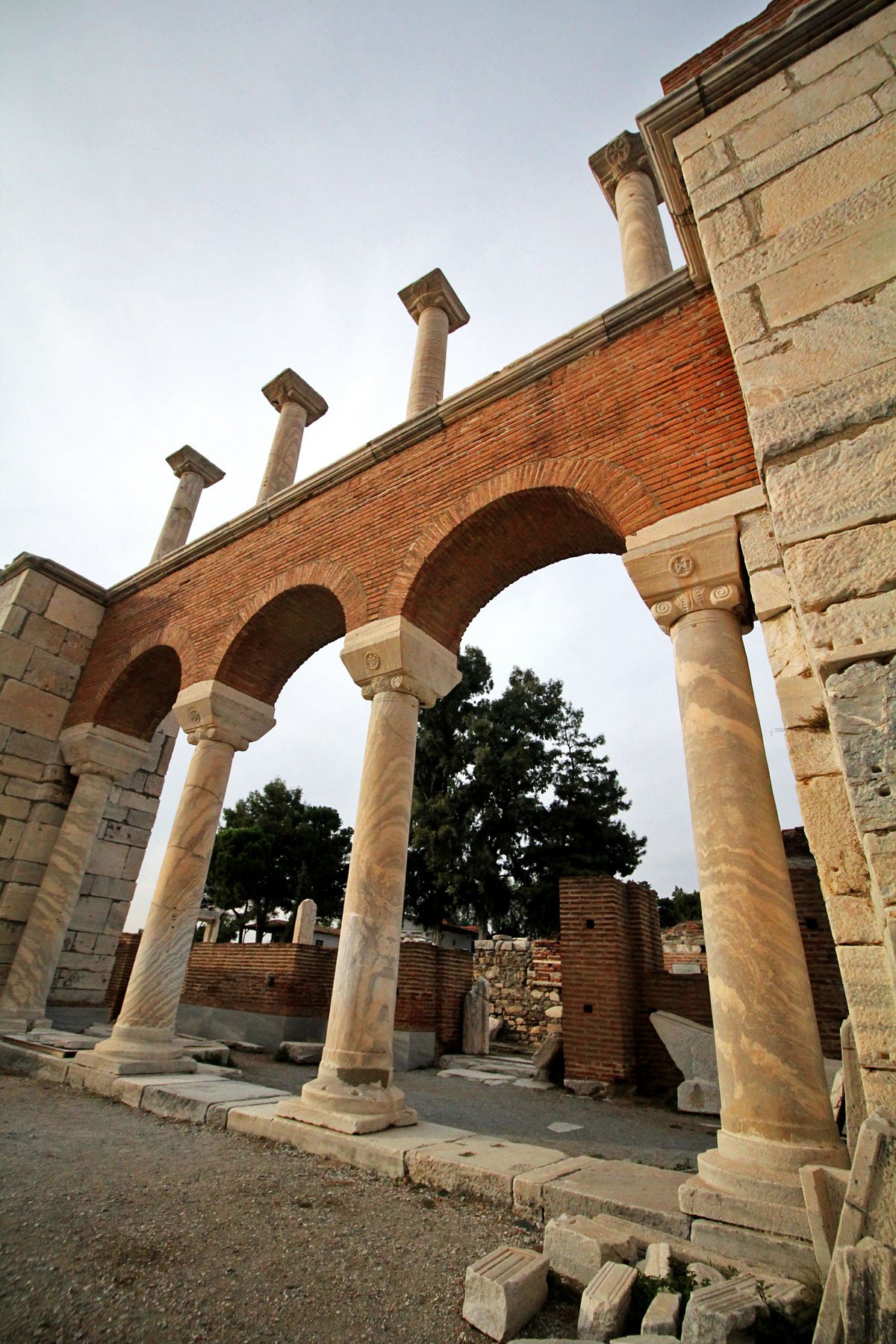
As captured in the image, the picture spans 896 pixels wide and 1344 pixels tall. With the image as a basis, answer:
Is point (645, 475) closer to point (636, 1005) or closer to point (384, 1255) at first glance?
point (384, 1255)

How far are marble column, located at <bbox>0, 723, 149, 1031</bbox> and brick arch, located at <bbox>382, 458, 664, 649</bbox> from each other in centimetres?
495

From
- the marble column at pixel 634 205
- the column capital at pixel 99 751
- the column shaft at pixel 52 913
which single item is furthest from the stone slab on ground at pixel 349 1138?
the marble column at pixel 634 205

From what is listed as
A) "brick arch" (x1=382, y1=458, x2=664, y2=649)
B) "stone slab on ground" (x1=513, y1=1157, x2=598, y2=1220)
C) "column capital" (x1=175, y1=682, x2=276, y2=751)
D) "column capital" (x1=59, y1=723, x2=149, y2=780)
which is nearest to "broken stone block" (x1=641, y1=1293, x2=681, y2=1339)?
"stone slab on ground" (x1=513, y1=1157, x2=598, y2=1220)

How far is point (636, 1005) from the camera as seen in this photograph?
7777 mm

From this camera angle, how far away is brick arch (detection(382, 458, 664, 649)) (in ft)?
17.3

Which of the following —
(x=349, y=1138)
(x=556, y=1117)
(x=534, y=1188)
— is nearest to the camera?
(x=534, y=1188)

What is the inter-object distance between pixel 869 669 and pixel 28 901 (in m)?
9.14

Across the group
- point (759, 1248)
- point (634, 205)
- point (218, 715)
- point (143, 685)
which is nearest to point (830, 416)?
point (759, 1248)

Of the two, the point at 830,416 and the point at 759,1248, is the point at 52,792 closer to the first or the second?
the point at 759,1248

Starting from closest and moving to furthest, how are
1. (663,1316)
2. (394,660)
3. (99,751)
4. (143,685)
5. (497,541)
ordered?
(663,1316) → (394,660) → (497,541) → (99,751) → (143,685)

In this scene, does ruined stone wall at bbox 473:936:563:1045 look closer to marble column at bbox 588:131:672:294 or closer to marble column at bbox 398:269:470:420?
marble column at bbox 398:269:470:420

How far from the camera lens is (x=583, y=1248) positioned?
2428 mm

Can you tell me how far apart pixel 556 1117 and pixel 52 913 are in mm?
6031

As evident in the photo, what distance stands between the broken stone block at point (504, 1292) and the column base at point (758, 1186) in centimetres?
76
